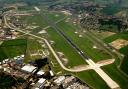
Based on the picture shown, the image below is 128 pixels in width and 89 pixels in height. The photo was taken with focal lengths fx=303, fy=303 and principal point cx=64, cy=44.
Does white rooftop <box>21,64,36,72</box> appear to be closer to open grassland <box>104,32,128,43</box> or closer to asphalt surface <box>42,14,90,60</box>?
asphalt surface <box>42,14,90,60</box>

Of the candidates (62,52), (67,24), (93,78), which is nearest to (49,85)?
(93,78)

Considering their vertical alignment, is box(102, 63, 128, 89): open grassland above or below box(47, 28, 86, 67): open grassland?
above

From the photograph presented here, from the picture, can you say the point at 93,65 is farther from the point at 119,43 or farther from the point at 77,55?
the point at 119,43

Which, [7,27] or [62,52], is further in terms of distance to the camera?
[7,27]

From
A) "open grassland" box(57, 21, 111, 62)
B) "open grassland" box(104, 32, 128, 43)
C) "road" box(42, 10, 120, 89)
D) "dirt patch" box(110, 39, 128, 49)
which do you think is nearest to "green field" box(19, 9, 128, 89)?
"open grassland" box(57, 21, 111, 62)

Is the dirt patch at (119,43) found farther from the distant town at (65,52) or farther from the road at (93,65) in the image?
the road at (93,65)

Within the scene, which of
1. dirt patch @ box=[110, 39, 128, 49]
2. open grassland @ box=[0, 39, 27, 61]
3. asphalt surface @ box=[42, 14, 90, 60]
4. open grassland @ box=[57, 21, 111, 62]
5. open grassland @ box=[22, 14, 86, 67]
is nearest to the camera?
open grassland @ box=[22, 14, 86, 67]

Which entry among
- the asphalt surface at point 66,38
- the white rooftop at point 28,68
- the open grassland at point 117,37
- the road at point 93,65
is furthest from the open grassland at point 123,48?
the white rooftop at point 28,68

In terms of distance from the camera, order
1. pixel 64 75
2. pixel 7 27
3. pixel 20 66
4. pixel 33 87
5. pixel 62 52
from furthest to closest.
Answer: pixel 7 27
pixel 62 52
pixel 20 66
pixel 64 75
pixel 33 87

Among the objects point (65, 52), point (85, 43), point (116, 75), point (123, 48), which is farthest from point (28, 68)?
point (123, 48)

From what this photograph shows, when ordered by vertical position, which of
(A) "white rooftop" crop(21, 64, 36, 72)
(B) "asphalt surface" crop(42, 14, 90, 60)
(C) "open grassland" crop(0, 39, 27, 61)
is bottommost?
(B) "asphalt surface" crop(42, 14, 90, 60)

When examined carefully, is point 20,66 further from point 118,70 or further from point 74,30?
point 74,30
